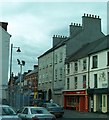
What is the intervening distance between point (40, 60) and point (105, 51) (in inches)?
1215

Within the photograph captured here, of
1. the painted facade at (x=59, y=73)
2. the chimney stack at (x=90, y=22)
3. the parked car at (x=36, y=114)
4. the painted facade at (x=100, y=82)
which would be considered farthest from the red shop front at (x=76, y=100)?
the parked car at (x=36, y=114)

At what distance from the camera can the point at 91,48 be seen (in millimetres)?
48469

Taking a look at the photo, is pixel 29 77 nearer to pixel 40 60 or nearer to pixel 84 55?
pixel 40 60

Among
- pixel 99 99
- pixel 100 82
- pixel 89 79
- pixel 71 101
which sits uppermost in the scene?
pixel 89 79

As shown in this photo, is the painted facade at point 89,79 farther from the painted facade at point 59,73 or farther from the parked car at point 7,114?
the parked car at point 7,114

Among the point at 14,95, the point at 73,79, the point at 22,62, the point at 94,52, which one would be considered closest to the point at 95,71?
the point at 94,52

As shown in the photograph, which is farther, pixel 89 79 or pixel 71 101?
pixel 71 101

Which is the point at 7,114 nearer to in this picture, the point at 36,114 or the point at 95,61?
Result: the point at 36,114

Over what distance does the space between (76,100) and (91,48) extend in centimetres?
798

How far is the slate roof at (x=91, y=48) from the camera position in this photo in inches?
1715

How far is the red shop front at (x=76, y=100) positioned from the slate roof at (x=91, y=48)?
17.1ft

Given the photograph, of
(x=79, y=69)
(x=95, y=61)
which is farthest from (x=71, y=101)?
(x=95, y=61)

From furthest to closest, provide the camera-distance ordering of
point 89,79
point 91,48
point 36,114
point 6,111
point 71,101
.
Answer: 1. point 71,101
2. point 91,48
3. point 89,79
4. point 36,114
5. point 6,111

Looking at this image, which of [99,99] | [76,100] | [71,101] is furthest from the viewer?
[71,101]
